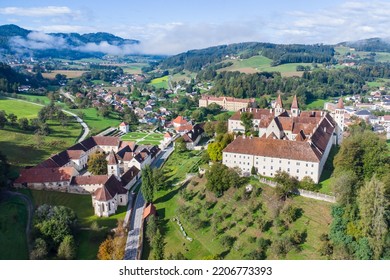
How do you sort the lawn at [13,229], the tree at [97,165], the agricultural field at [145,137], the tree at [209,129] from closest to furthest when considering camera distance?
1. the lawn at [13,229]
2. the tree at [97,165]
3. the tree at [209,129]
4. the agricultural field at [145,137]

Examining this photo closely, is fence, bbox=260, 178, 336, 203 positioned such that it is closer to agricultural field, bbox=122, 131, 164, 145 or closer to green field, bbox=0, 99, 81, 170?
agricultural field, bbox=122, 131, 164, 145

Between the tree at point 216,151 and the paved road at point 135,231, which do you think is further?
the tree at point 216,151

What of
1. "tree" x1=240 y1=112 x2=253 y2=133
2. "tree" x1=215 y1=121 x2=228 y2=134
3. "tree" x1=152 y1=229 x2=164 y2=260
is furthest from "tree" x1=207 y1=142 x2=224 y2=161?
"tree" x1=152 y1=229 x2=164 y2=260

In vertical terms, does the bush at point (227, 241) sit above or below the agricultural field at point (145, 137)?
below

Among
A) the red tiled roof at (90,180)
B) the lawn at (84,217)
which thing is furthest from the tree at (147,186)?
the red tiled roof at (90,180)

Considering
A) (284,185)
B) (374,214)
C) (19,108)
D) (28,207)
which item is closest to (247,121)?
(284,185)

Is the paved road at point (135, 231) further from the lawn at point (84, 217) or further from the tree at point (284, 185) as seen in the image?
the tree at point (284, 185)

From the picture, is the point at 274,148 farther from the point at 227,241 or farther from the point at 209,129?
the point at 209,129
